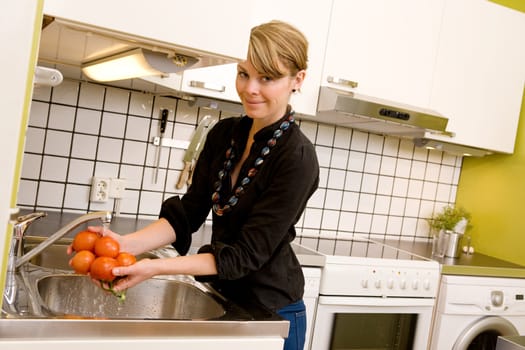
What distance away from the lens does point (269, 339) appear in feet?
3.97

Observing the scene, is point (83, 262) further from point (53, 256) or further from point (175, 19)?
point (53, 256)

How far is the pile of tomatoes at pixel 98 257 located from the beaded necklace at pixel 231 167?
291 mm

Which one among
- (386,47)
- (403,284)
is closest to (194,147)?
(386,47)

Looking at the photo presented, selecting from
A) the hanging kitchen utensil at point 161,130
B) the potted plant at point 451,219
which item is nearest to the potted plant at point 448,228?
the potted plant at point 451,219

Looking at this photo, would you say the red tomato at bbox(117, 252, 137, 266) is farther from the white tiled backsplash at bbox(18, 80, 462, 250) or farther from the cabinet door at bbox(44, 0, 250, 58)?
the white tiled backsplash at bbox(18, 80, 462, 250)

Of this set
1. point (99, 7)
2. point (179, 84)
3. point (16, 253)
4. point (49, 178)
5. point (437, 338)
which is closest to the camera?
point (99, 7)

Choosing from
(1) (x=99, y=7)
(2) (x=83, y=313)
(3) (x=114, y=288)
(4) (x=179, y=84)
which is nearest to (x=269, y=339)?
(3) (x=114, y=288)

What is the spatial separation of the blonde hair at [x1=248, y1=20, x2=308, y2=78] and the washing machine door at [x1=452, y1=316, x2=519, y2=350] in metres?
1.79

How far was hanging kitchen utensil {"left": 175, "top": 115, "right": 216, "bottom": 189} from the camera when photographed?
245 cm

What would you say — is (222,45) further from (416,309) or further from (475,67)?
(475,67)

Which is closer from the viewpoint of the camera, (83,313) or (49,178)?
(83,313)

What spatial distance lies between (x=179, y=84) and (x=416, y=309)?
4.50 feet

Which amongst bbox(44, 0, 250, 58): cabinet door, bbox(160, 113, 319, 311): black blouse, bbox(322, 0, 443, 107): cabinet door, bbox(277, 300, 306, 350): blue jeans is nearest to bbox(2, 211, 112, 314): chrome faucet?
bbox(160, 113, 319, 311): black blouse

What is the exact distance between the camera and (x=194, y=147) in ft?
8.03
